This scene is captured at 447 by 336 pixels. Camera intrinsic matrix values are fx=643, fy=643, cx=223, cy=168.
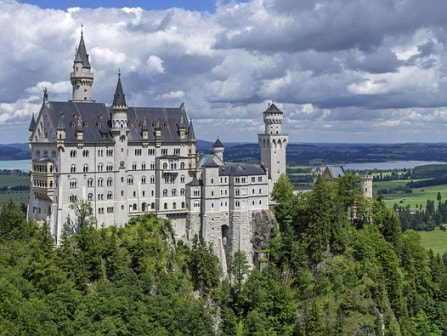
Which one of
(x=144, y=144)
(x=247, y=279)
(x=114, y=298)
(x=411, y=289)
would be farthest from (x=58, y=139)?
(x=411, y=289)

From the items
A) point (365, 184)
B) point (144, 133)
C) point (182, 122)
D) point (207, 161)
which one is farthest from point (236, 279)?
point (365, 184)

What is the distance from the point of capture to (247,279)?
4252 inches

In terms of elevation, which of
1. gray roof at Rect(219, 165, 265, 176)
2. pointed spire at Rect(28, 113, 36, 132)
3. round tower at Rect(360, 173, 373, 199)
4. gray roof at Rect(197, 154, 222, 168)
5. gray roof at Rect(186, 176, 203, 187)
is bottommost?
round tower at Rect(360, 173, 373, 199)

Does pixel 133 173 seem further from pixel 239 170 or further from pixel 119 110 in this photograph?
pixel 239 170

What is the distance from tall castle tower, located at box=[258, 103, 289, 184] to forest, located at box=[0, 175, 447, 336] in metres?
3.13

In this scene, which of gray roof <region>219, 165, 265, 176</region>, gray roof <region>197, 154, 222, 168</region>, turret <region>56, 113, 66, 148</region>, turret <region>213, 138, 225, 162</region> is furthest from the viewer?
turret <region>213, 138, 225, 162</region>

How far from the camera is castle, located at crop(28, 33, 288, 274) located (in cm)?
9850

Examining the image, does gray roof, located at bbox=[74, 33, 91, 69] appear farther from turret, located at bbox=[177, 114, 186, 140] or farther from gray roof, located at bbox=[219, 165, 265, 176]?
gray roof, located at bbox=[219, 165, 265, 176]

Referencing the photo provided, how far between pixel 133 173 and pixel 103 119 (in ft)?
32.9

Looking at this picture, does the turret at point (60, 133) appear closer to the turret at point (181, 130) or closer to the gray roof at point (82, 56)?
the gray roof at point (82, 56)

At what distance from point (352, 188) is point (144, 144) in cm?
4002

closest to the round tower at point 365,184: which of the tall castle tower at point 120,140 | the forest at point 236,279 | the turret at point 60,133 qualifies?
the forest at point 236,279

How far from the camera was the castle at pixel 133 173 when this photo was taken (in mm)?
98500

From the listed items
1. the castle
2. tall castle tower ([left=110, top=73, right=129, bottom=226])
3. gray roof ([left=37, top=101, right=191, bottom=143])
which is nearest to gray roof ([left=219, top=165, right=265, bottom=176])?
the castle
